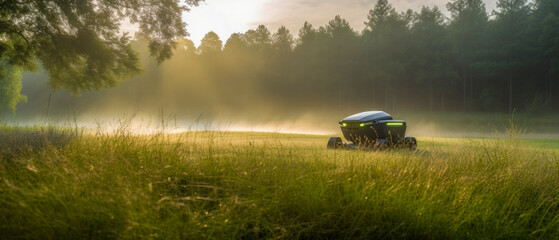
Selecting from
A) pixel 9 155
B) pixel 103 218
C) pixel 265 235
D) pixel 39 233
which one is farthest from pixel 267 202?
pixel 9 155

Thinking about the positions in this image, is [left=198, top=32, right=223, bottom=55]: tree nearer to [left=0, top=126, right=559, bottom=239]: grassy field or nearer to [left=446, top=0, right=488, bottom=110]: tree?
[left=446, top=0, right=488, bottom=110]: tree

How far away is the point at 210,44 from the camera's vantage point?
190ft

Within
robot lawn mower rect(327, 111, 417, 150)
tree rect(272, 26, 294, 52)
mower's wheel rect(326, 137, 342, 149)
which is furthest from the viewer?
tree rect(272, 26, 294, 52)

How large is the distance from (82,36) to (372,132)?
8.34m

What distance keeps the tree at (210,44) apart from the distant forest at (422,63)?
8.31 m

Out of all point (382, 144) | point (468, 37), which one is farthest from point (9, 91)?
point (468, 37)

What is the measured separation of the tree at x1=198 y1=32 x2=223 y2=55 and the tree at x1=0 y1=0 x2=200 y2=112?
46.7 m

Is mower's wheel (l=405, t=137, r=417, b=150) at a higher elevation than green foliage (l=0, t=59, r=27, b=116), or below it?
below

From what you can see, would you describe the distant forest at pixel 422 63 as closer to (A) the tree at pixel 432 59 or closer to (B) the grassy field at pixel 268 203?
(A) the tree at pixel 432 59

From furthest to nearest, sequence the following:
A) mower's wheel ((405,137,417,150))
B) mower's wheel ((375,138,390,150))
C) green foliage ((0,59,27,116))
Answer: green foliage ((0,59,27,116)) → mower's wheel ((405,137,417,150)) → mower's wheel ((375,138,390,150))

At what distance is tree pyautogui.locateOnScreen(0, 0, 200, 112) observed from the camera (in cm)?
983

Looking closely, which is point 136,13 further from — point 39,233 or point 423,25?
point 423,25

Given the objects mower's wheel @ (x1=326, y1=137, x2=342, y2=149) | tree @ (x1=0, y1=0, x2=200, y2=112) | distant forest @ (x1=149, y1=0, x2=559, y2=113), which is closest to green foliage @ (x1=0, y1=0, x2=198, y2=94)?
tree @ (x1=0, y1=0, x2=200, y2=112)

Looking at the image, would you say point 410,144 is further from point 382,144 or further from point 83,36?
point 83,36
